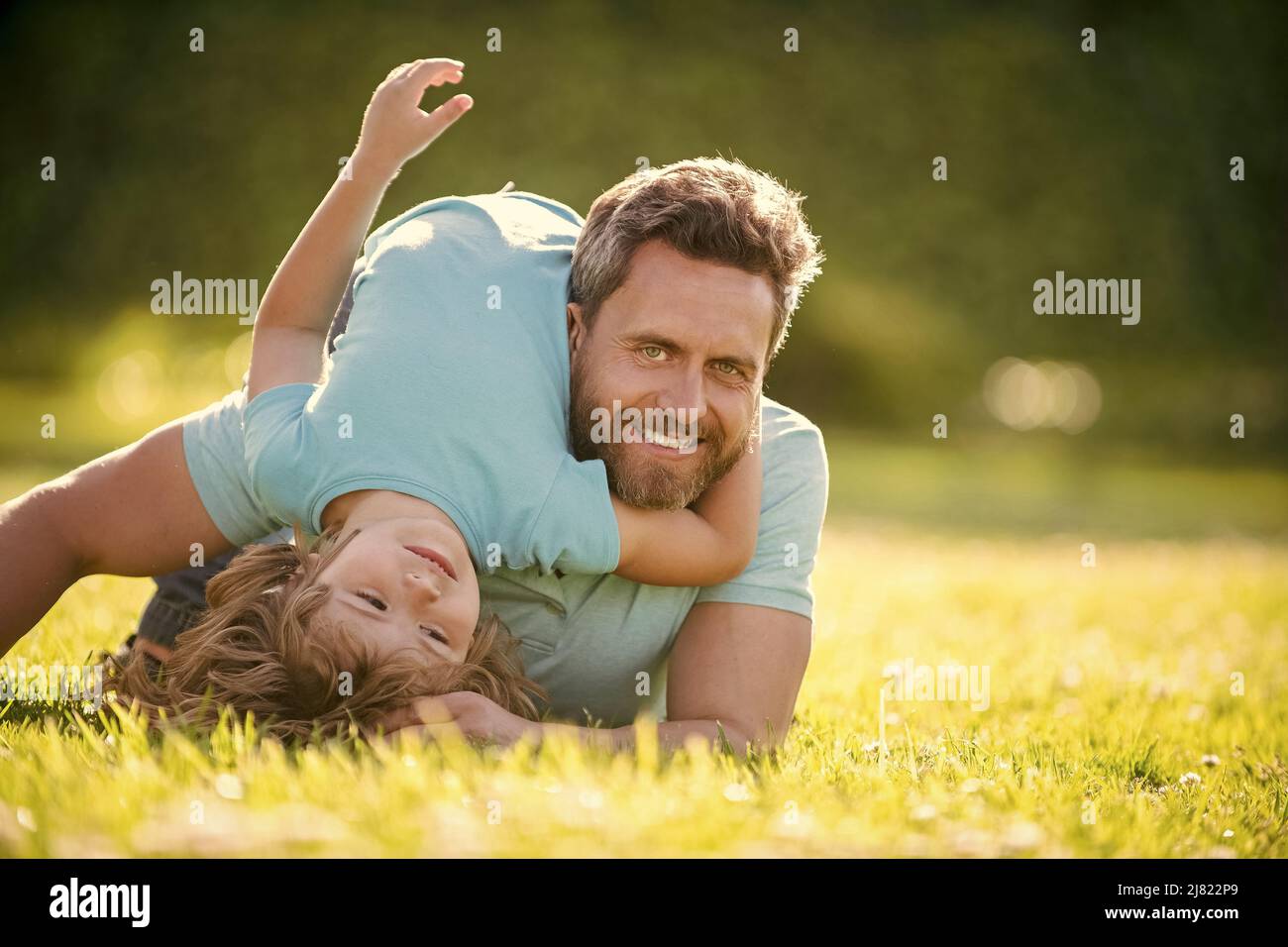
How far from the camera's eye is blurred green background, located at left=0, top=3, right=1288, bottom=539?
78.8 ft

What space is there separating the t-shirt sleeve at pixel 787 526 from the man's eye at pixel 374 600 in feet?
3.61

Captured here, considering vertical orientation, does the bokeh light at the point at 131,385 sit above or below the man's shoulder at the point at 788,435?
above

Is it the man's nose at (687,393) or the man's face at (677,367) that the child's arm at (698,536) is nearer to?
the man's face at (677,367)

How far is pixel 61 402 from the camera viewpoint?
21062 mm

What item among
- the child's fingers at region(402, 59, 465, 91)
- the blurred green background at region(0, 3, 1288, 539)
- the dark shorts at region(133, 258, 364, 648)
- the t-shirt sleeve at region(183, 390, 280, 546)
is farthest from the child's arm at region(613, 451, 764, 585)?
the blurred green background at region(0, 3, 1288, 539)

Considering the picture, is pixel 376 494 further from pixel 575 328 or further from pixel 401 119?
pixel 401 119

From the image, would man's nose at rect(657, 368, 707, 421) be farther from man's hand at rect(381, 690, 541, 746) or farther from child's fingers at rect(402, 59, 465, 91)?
child's fingers at rect(402, 59, 465, 91)

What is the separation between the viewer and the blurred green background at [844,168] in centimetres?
2403

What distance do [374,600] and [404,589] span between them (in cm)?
8

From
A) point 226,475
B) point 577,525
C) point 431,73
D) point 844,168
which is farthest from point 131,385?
point 577,525

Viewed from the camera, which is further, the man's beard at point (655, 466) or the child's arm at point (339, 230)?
the child's arm at point (339, 230)

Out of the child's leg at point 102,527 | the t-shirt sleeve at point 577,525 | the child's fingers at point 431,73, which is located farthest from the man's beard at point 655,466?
the child's leg at point 102,527

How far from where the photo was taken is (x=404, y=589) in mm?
3055
